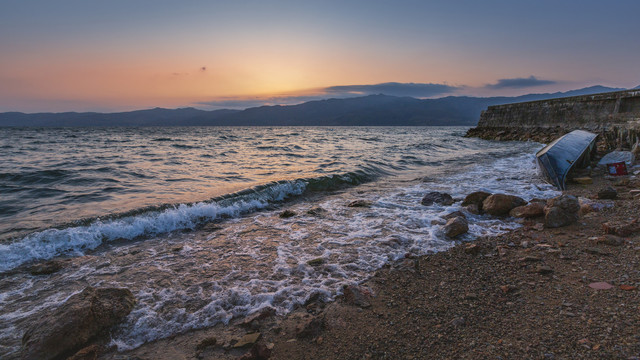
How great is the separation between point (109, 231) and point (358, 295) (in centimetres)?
550

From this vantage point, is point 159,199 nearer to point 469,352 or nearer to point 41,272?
point 41,272

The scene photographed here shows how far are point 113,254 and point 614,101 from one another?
88.5 ft

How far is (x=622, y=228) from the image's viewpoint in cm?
438

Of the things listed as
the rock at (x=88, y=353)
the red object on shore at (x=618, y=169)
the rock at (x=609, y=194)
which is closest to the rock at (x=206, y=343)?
the rock at (x=88, y=353)

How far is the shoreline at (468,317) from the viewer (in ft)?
8.13

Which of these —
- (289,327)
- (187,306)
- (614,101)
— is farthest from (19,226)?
(614,101)

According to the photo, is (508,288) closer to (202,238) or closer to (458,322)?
(458,322)

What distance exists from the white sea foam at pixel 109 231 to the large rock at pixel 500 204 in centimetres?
580

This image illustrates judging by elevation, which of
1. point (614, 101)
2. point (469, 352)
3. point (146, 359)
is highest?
point (614, 101)

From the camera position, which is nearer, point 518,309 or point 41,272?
point 518,309

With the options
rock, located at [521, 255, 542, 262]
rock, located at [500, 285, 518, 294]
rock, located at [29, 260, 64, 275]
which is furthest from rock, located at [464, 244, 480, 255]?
rock, located at [29, 260, 64, 275]

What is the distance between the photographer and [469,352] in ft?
8.00

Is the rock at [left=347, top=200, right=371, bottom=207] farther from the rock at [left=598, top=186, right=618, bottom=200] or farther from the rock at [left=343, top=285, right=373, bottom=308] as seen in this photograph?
the rock at [left=598, top=186, right=618, bottom=200]

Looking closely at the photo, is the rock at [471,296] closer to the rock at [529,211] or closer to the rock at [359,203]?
the rock at [529,211]
